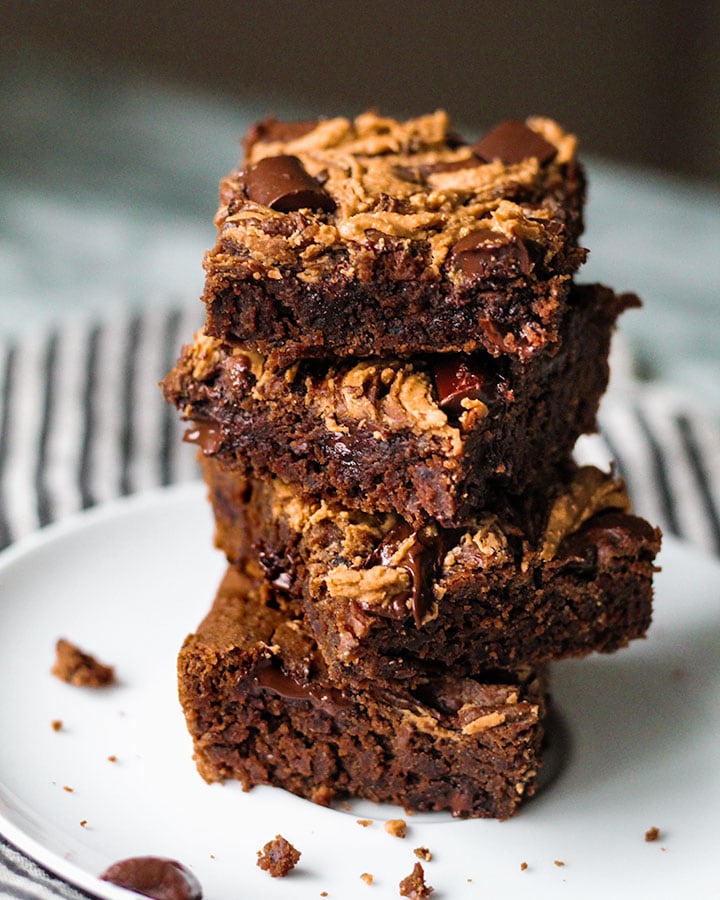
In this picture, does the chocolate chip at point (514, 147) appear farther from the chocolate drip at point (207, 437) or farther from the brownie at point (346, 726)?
the brownie at point (346, 726)

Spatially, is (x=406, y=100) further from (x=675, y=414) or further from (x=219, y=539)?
(x=219, y=539)

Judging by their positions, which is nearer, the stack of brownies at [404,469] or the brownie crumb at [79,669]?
the stack of brownies at [404,469]

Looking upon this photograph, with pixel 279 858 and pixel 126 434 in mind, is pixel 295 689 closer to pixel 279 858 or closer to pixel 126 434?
pixel 279 858

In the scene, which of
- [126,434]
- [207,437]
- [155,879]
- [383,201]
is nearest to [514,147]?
[383,201]

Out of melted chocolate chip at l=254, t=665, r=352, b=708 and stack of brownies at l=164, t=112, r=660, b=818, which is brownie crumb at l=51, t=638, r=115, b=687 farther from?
melted chocolate chip at l=254, t=665, r=352, b=708

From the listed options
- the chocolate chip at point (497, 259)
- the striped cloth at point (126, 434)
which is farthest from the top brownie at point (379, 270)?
the striped cloth at point (126, 434)

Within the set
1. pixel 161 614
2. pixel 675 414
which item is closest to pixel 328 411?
pixel 161 614

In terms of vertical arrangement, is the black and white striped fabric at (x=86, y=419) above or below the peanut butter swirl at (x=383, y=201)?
below
